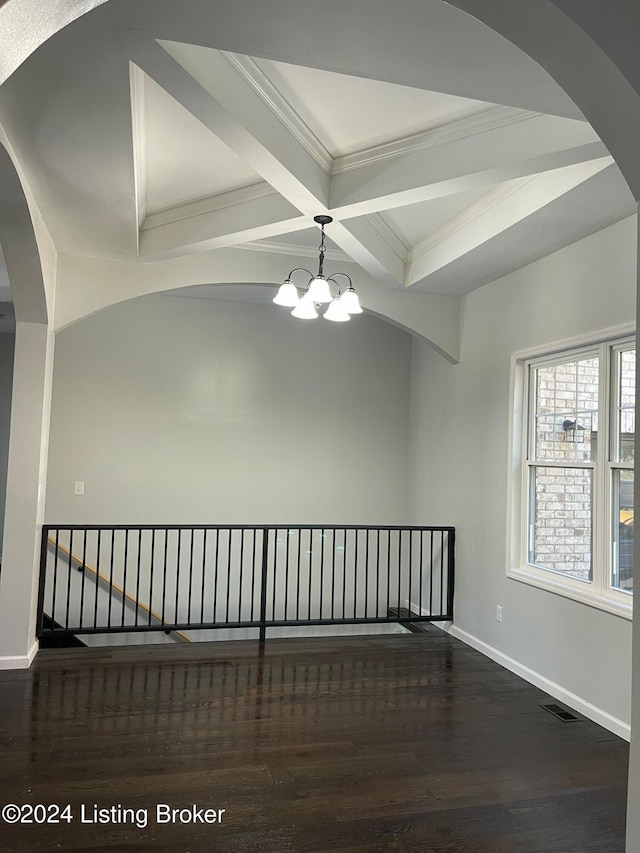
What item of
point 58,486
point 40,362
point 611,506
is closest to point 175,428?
point 58,486

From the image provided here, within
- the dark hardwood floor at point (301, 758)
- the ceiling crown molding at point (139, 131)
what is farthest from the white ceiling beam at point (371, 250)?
the dark hardwood floor at point (301, 758)

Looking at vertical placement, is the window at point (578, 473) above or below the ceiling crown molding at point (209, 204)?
below

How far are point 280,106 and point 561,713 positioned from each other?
348 cm

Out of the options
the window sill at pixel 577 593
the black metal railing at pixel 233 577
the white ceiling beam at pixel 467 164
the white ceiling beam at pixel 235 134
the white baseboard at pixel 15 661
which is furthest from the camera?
the black metal railing at pixel 233 577

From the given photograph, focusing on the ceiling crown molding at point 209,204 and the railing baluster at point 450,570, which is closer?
the ceiling crown molding at point 209,204

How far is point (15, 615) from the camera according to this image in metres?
3.99

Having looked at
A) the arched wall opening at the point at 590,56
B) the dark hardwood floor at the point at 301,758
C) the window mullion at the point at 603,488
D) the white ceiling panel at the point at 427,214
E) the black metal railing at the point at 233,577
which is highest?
the white ceiling panel at the point at 427,214

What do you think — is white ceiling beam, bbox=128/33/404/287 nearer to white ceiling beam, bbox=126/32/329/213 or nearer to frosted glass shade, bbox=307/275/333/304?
white ceiling beam, bbox=126/32/329/213

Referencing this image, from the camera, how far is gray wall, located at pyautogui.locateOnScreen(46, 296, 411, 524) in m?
5.49

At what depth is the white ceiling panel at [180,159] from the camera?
2.64 metres

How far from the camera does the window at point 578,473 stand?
11.2ft

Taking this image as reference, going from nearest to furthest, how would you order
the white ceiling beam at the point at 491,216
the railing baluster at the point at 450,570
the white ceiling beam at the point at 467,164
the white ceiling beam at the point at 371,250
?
1. the white ceiling beam at the point at 467,164
2. the white ceiling beam at the point at 491,216
3. the white ceiling beam at the point at 371,250
4. the railing baluster at the point at 450,570

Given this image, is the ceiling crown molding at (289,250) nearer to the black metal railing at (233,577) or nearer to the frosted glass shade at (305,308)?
the frosted glass shade at (305,308)

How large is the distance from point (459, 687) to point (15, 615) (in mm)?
2877
